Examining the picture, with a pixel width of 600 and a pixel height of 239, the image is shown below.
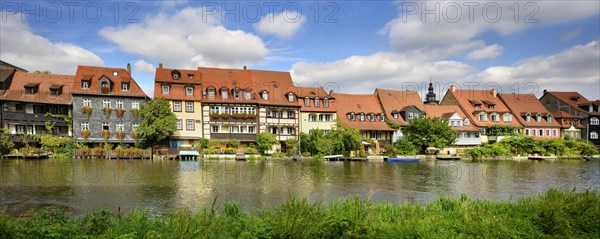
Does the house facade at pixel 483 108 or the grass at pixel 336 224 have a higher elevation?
the house facade at pixel 483 108

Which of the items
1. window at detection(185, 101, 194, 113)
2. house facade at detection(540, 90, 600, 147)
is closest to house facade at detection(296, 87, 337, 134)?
window at detection(185, 101, 194, 113)

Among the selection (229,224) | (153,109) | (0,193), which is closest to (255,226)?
(229,224)

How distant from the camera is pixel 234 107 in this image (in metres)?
49.6

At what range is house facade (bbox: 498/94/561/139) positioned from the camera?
62.4 metres

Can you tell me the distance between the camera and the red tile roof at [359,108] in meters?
54.6

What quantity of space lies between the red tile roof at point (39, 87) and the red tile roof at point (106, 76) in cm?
205

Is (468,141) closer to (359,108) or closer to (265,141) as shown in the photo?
(359,108)

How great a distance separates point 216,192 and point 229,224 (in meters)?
11.6

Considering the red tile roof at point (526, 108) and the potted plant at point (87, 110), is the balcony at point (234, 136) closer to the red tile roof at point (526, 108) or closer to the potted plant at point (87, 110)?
the potted plant at point (87, 110)

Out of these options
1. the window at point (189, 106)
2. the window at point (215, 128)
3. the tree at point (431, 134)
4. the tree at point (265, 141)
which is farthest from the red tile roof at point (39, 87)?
the tree at point (431, 134)

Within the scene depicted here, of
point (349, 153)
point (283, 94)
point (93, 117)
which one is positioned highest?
point (283, 94)

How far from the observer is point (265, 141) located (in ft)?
153

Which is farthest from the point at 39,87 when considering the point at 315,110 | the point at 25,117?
the point at 315,110

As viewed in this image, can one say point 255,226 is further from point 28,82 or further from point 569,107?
point 569,107
